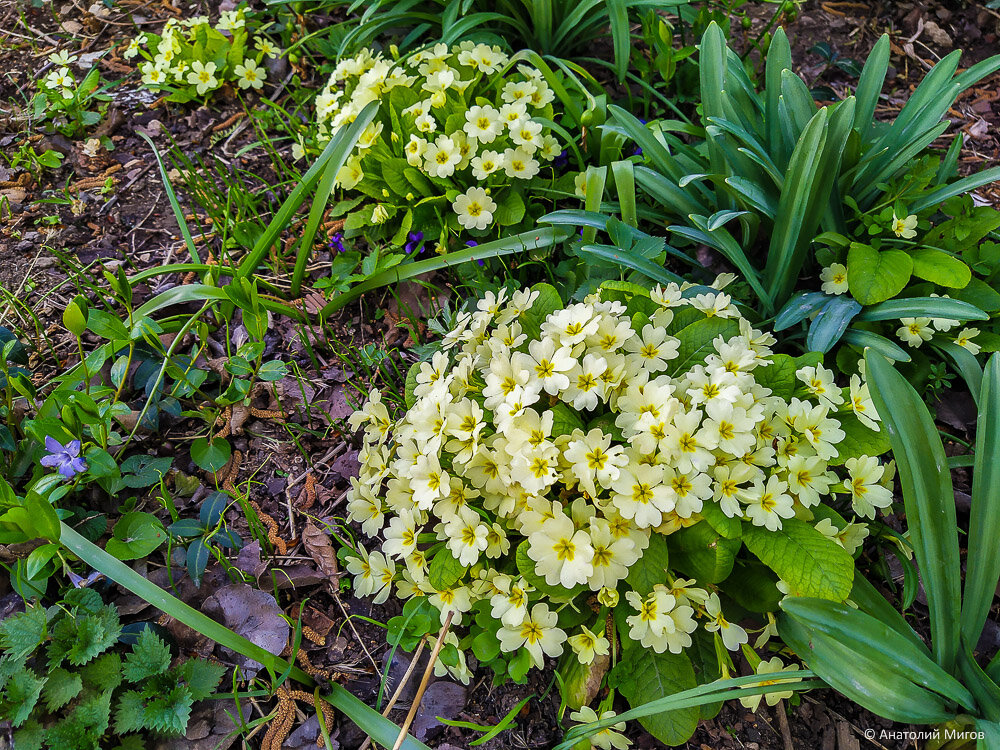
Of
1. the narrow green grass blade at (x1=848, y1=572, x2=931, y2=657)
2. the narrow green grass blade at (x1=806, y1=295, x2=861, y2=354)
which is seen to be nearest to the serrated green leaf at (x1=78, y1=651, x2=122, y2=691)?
the narrow green grass blade at (x1=848, y1=572, x2=931, y2=657)

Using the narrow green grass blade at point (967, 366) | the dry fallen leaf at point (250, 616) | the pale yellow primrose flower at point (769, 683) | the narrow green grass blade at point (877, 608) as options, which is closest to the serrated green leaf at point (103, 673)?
the dry fallen leaf at point (250, 616)

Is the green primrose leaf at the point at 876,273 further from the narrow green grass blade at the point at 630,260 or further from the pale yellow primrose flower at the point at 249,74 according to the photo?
the pale yellow primrose flower at the point at 249,74

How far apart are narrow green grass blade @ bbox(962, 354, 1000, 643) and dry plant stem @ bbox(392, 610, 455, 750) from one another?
114cm

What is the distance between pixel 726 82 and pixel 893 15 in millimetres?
1712

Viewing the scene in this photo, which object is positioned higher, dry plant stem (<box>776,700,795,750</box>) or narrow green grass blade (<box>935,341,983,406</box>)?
narrow green grass blade (<box>935,341,983,406</box>)

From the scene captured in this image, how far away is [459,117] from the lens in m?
2.32

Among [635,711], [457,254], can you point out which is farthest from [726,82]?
[635,711]

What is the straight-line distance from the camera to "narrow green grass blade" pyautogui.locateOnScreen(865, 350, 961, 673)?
4.77 feet

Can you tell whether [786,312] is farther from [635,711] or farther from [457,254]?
[635,711]

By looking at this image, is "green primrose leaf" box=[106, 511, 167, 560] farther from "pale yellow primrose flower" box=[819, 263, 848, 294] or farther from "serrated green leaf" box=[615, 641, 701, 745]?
"pale yellow primrose flower" box=[819, 263, 848, 294]

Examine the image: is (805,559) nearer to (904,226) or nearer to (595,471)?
(595,471)

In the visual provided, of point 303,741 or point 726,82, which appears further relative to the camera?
point 726,82

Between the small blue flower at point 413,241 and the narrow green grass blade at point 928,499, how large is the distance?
4.89ft

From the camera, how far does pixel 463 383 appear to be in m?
1.68
